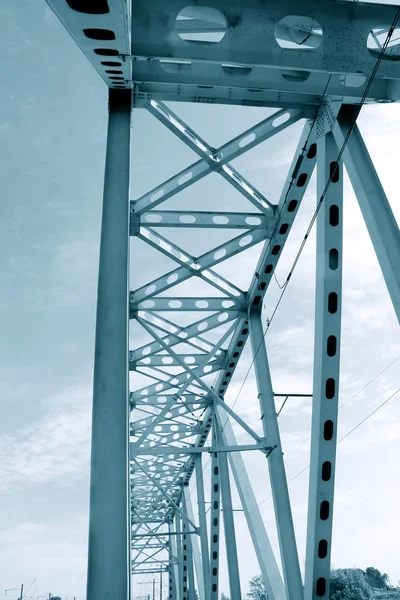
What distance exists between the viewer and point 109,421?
5.04m

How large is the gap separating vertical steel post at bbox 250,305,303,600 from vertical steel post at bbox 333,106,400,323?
5.91 meters

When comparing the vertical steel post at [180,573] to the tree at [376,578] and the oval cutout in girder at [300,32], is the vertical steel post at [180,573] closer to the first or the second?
the oval cutout in girder at [300,32]

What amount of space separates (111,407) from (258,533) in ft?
23.4

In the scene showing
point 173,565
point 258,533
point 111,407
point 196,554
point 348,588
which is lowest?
point 111,407

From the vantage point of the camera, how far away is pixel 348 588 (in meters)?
73.8

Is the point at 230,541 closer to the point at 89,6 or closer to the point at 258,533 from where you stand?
the point at 258,533

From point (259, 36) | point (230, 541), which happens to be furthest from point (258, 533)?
point (259, 36)

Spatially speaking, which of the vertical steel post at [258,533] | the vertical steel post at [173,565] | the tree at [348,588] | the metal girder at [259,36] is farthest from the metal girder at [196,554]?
the tree at [348,588]

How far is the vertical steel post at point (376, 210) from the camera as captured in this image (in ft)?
19.2

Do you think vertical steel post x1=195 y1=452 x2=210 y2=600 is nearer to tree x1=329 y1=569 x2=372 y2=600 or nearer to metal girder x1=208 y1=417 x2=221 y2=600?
metal girder x1=208 y1=417 x2=221 y2=600

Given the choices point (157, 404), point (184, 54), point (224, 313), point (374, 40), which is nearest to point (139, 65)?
point (184, 54)

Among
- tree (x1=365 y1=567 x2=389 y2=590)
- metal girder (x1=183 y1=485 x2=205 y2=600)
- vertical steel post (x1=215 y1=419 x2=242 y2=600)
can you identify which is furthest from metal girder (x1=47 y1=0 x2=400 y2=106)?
tree (x1=365 y1=567 x2=389 y2=590)

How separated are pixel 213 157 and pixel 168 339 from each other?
6274 millimetres

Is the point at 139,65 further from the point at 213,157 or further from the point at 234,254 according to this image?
the point at 234,254
